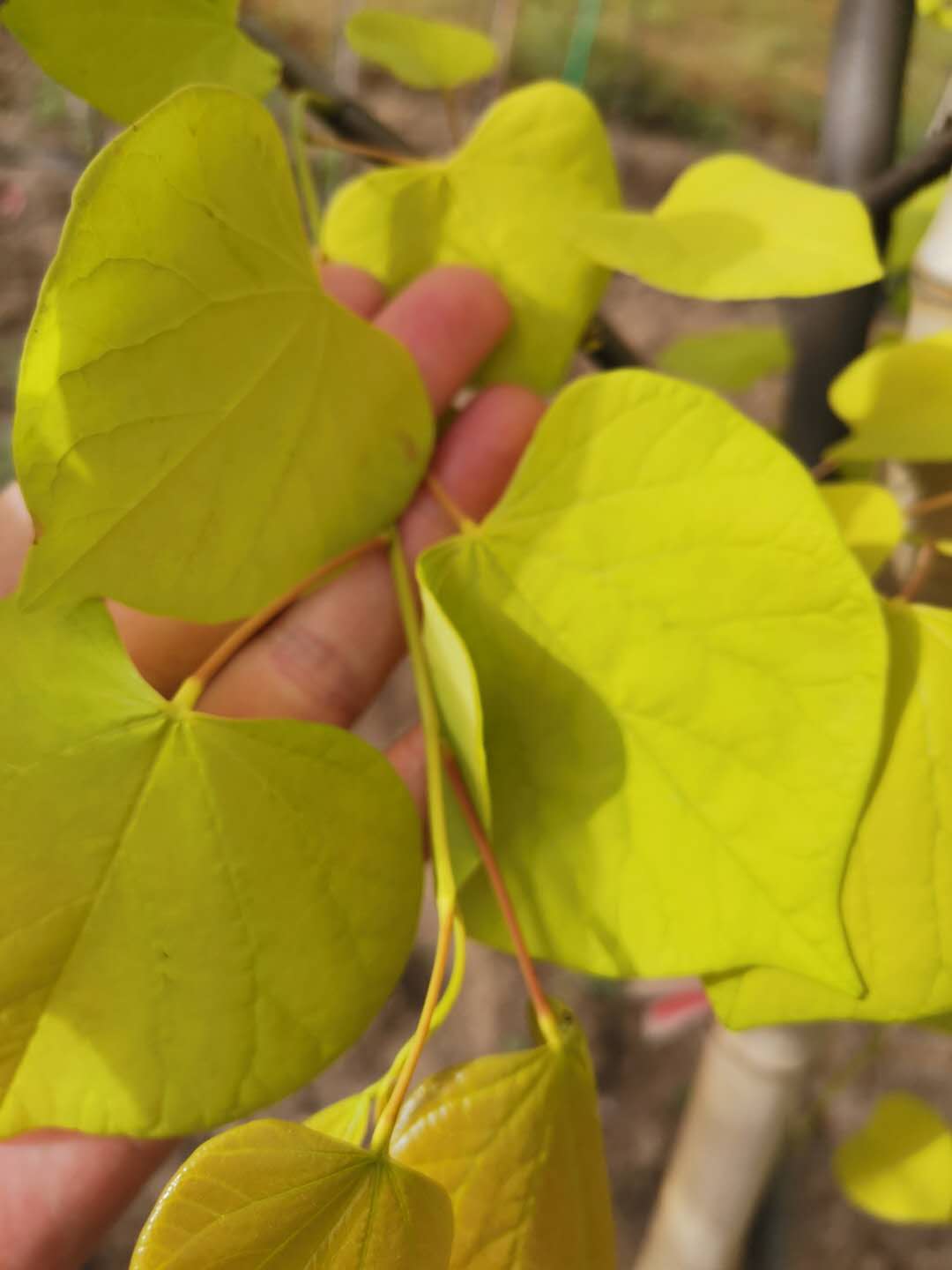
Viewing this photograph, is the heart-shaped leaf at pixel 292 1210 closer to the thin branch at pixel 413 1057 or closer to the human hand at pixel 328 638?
the thin branch at pixel 413 1057

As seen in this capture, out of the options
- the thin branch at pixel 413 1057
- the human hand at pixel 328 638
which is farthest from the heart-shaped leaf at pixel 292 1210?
the human hand at pixel 328 638

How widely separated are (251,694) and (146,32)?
193 millimetres

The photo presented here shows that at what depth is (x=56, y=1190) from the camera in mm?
311

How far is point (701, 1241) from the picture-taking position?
426 millimetres

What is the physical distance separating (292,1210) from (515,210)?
25cm

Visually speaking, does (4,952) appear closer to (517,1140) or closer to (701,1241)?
(517,1140)

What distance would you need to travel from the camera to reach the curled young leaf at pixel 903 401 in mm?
241

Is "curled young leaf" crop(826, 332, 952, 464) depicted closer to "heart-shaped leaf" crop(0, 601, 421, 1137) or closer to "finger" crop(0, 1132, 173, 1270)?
"heart-shaped leaf" crop(0, 601, 421, 1137)

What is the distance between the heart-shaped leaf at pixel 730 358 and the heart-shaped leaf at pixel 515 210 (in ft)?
0.48

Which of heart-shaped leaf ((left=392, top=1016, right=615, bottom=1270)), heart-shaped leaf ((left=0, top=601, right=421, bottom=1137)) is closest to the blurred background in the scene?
heart-shaped leaf ((left=0, top=601, right=421, bottom=1137))

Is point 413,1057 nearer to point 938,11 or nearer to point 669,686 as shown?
point 669,686

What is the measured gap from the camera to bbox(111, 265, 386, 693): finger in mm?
307

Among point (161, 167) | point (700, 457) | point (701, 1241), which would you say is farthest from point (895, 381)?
point (701, 1241)

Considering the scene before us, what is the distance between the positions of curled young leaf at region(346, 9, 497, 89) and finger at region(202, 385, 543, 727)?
126 mm
